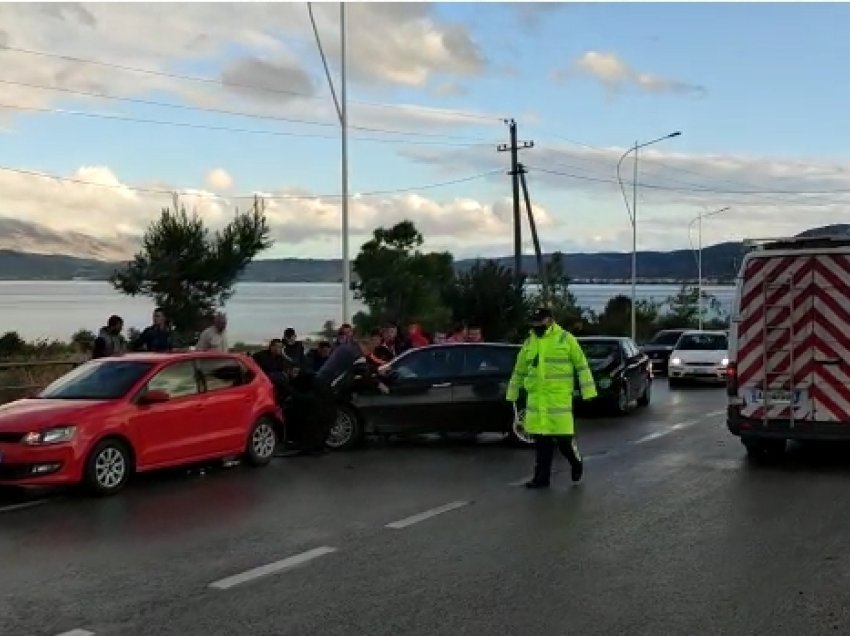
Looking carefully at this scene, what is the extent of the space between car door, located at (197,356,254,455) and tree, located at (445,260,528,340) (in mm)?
20205

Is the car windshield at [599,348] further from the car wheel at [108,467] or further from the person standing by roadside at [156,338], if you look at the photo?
the car wheel at [108,467]

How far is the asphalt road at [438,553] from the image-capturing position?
6.01m

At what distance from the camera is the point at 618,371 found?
19.8 meters

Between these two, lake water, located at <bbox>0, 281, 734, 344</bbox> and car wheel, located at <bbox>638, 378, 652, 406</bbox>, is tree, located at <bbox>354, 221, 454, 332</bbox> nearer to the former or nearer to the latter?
lake water, located at <bbox>0, 281, 734, 344</bbox>

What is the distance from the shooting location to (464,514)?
928 cm

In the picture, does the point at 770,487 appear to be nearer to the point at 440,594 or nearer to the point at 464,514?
the point at 464,514

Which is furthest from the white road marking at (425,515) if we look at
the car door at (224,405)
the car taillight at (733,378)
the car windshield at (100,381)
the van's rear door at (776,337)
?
the van's rear door at (776,337)

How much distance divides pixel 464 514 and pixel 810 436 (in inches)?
196

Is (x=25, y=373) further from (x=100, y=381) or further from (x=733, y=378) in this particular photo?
(x=733, y=378)

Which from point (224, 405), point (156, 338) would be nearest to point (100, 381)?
point (224, 405)

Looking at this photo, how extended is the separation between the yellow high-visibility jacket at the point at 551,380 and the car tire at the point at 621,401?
8875mm

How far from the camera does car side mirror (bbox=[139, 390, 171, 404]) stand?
11.0m

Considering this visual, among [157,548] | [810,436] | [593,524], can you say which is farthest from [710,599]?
[810,436]

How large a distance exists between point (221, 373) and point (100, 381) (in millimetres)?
1523
